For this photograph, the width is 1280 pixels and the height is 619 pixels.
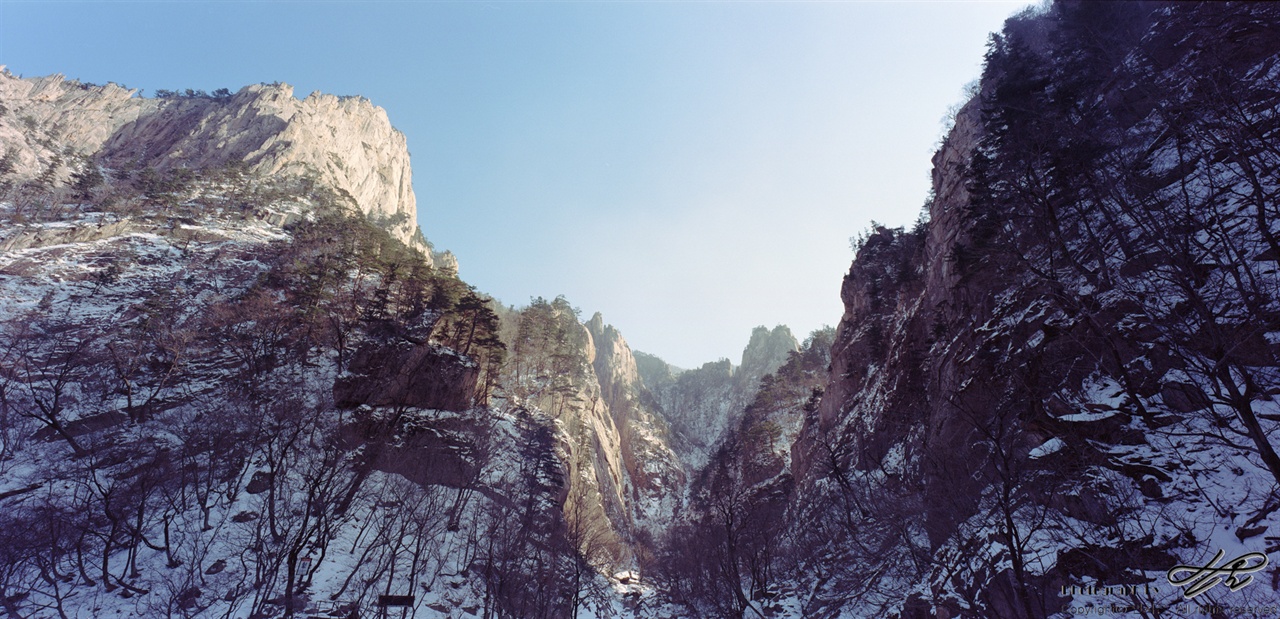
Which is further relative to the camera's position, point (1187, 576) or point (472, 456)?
point (472, 456)

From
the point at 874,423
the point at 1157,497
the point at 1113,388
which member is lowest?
the point at 1157,497

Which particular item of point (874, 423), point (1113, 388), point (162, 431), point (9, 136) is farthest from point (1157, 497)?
point (9, 136)

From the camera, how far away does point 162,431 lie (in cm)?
2647

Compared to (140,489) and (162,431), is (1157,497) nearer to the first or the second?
(140,489)

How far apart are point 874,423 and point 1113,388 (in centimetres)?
1890

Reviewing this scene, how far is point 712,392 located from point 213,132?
10351 centimetres

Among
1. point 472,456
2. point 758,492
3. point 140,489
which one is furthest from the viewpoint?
point 758,492

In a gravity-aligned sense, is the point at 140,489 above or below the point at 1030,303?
below

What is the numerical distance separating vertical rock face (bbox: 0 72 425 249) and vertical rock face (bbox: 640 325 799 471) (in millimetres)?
59672

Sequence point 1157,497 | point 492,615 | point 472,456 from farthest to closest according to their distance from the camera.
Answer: point 472,456
point 492,615
point 1157,497

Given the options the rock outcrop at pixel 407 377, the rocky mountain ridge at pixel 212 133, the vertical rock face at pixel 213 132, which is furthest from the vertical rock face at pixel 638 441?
the vertical rock face at pixel 213 132

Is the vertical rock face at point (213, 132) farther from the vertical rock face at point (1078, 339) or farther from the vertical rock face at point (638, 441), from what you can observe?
the vertical rock face at point (1078, 339)

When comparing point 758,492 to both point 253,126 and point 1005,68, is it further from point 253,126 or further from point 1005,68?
point 253,126
